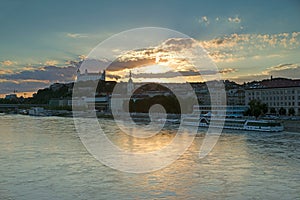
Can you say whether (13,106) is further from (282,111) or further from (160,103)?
(282,111)

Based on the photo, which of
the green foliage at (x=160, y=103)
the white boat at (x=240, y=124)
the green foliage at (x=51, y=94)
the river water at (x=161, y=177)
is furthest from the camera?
the green foliage at (x=51, y=94)

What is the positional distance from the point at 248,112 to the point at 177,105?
606 cm

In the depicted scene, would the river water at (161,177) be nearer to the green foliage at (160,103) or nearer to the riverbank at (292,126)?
the riverbank at (292,126)

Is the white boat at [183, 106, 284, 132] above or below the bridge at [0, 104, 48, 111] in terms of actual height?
below

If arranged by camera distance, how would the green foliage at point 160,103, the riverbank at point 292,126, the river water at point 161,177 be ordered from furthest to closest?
the green foliage at point 160,103
the riverbank at point 292,126
the river water at point 161,177

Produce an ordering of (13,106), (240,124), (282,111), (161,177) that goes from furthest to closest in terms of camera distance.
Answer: (13,106), (282,111), (240,124), (161,177)

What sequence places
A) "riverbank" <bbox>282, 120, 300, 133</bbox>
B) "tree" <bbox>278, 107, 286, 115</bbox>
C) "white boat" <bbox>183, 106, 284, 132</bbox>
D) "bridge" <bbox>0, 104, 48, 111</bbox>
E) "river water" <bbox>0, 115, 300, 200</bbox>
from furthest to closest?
1. "bridge" <bbox>0, 104, 48, 111</bbox>
2. "tree" <bbox>278, 107, 286, 115</bbox>
3. "riverbank" <bbox>282, 120, 300, 133</bbox>
4. "white boat" <bbox>183, 106, 284, 132</bbox>
5. "river water" <bbox>0, 115, 300, 200</bbox>

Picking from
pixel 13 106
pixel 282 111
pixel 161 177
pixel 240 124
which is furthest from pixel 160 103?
pixel 13 106

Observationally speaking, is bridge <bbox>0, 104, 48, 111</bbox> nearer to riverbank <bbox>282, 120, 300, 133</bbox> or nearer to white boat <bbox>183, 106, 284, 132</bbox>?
white boat <bbox>183, 106, 284, 132</bbox>

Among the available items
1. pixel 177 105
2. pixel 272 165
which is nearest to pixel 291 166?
pixel 272 165

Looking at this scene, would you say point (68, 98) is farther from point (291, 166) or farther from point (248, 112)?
point (291, 166)

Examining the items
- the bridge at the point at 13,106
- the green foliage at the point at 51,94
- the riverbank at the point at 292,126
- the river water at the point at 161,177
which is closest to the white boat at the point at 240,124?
the riverbank at the point at 292,126

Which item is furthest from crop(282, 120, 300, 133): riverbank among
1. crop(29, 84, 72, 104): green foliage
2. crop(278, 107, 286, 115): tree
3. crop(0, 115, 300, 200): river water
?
crop(29, 84, 72, 104): green foliage

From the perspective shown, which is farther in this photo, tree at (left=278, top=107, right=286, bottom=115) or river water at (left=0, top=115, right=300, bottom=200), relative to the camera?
tree at (left=278, top=107, right=286, bottom=115)
